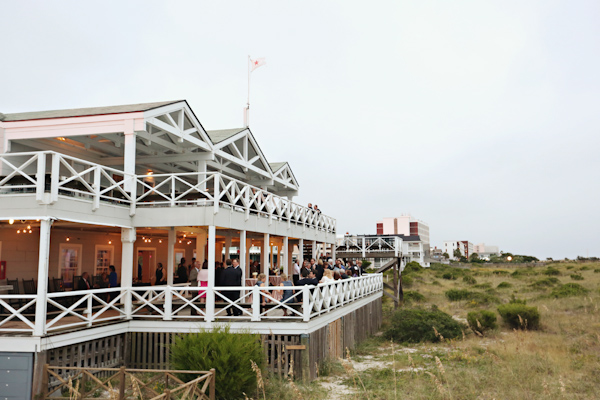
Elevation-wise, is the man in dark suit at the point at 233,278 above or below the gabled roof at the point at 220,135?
below

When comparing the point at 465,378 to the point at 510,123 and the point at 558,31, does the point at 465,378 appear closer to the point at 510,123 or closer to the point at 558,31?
the point at 558,31

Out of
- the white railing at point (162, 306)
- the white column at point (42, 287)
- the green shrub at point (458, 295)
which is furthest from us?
the green shrub at point (458, 295)

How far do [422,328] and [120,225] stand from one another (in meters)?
11.2

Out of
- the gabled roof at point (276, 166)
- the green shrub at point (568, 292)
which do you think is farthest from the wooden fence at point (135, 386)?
the green shrub at point (568, 292)

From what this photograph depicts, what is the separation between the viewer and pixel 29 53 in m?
26.6

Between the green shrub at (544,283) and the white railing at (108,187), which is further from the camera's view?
the green shrub at (544,283)

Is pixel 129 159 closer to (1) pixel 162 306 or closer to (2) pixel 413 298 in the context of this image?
(1) pixel 162 306

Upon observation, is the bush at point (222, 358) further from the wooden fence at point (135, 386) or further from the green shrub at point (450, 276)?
the green shrub at point (450, 276)

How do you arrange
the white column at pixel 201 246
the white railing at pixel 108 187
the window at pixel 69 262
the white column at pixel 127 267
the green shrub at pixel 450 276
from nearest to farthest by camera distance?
the white railing at pixel 108 187 → the white column at pixel 127 267 → the window at pixel 69 262 → the white column at pixel 201 246 → the green shrub at pixel 450 276

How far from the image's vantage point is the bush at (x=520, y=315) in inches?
725

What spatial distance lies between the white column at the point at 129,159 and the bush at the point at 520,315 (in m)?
14.2

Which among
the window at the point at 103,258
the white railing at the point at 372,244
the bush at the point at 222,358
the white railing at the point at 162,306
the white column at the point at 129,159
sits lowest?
the bush at the point at 222,358

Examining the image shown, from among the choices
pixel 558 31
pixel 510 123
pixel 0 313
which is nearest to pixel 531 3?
pixel 558 31

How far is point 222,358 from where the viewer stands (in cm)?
873
